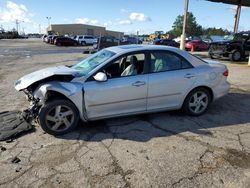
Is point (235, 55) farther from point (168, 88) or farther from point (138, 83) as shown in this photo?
point (138, 83)

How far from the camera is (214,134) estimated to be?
4742 millimetres

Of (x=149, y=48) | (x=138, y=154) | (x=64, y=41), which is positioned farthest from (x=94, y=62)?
(x=64, y=41)

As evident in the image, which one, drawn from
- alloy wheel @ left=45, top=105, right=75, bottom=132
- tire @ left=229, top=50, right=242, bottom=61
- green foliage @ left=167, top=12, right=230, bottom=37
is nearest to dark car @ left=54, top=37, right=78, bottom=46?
tire @ left=229, top=50, right=242, bottom=61

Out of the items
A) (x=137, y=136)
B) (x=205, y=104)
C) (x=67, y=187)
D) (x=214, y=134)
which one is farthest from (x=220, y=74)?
(x=67, y=187)

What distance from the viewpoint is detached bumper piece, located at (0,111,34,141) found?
15.4ft

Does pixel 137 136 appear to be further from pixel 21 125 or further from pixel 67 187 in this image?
pixel 21 125

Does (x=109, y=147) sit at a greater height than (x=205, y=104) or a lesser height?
lesser

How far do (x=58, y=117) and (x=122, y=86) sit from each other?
50.3 inches

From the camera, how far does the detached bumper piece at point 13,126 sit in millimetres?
4698

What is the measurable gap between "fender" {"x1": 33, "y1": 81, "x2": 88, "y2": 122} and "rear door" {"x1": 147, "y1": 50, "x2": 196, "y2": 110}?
53.0 inches

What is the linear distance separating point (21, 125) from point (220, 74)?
431 centimetres

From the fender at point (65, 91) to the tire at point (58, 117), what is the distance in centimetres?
11

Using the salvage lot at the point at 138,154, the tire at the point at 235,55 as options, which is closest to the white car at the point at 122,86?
the salvage lot at the point at 138,154

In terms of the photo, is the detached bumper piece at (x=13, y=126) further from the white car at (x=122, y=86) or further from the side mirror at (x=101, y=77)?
the side mirror at (x=101, y=77)
